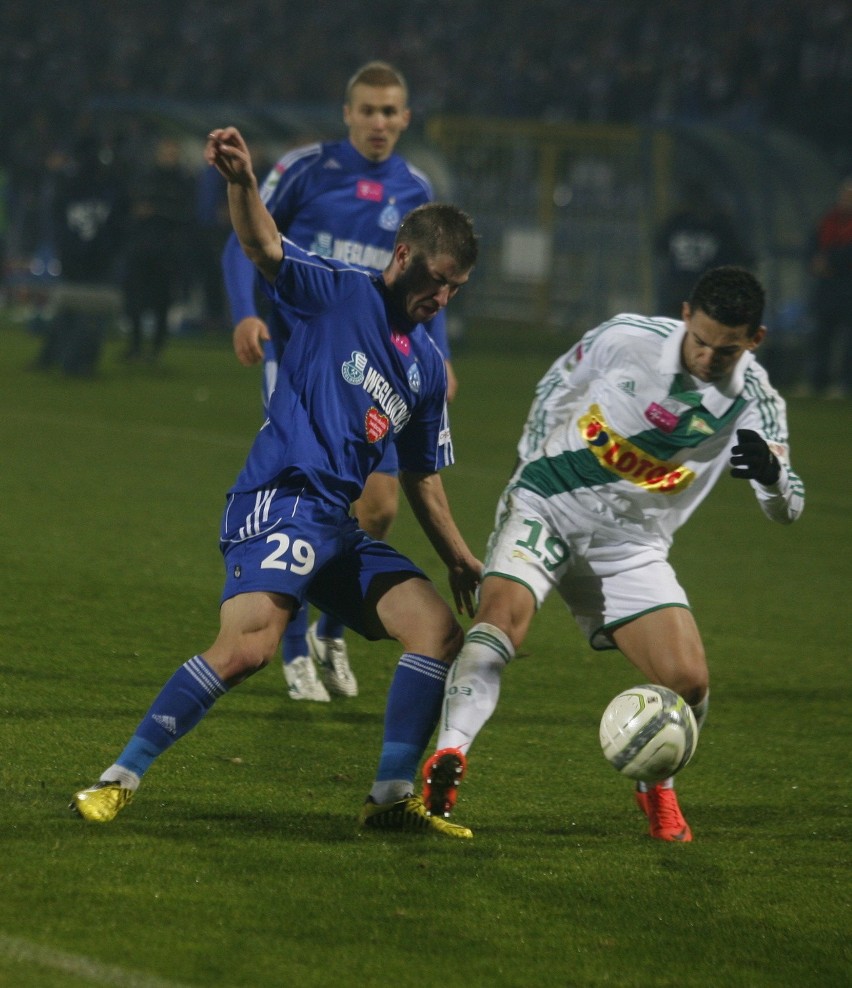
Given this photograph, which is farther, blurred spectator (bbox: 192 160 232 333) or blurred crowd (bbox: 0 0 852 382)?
blurred crowd (bbox: 0 0 852 382)

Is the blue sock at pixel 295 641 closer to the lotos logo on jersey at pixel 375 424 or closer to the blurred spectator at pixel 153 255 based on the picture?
Answer: the lotos logo on jersey at pixel 375 424

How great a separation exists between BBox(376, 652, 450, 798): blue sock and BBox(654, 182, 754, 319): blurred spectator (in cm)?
1356

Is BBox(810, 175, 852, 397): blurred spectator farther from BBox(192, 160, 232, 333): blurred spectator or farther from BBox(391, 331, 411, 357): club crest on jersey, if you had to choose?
BBox(391, 331, 411, 357): club crest on jersey

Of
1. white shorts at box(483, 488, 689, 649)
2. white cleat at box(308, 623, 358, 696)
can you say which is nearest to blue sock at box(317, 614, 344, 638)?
white cleat at box(308, 623, 358, 696)

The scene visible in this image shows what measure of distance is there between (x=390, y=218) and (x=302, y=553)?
2.59m

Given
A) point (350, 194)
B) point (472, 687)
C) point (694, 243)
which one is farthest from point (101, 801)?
point (694, 243)

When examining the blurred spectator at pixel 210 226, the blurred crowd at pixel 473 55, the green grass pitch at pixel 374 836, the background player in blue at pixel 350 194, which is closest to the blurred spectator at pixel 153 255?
the blurred spectator at pixel 210 226

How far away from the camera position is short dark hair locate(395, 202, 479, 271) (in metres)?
4.51

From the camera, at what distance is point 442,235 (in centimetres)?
451

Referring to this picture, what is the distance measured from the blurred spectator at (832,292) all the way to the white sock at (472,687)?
43.6ft

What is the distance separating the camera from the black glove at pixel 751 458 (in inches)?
188

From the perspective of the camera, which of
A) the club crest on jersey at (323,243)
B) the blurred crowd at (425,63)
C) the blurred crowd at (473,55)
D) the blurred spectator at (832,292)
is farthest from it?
the blurred crowd at (473,55)

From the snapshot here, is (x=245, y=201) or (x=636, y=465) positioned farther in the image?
(x=636, y=465)

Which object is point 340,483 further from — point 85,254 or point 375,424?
point 85,254
